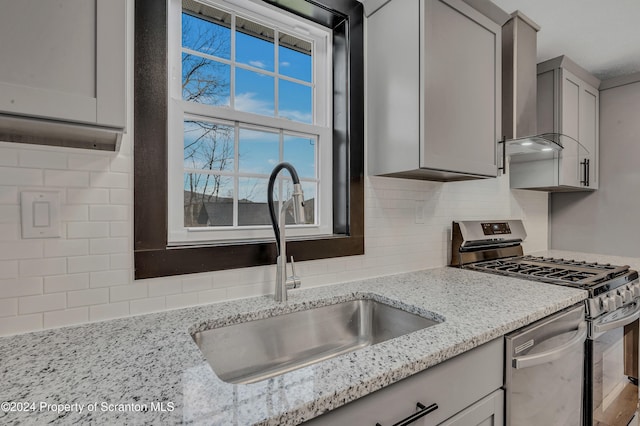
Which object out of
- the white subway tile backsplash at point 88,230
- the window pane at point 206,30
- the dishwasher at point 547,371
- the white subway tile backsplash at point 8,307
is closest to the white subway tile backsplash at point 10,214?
the white subway tile backsplash at point 88,230

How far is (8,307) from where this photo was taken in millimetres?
870

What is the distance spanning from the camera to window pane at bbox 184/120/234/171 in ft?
4.24

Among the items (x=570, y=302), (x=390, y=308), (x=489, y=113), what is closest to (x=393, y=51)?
(x=489, y=113)

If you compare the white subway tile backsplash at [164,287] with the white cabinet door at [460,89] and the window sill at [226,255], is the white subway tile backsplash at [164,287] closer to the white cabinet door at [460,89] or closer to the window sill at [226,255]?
the window sill at [226,255]

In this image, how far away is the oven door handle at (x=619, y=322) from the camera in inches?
55.8

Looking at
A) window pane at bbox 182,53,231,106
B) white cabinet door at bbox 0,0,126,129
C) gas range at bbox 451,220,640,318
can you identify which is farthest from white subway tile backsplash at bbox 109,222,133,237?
gas range at bbox 451,220,640,318

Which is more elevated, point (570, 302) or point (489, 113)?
point (489, 113)

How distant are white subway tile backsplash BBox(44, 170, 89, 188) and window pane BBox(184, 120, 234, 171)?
371 millimetres

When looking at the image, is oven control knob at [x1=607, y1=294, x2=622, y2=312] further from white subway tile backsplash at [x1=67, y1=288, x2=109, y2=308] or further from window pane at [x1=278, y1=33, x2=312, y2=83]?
white subway tile backsplash at [x1=67, y1=288, x2=109, y2=308]

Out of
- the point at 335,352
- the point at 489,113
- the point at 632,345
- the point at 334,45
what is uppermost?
the point at 334,45

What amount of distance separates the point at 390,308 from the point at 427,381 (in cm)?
46

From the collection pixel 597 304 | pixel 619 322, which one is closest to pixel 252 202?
pixel 597 304

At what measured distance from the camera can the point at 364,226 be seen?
1.61 metres

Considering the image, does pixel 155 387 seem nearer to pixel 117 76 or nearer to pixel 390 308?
pixel 117 76
